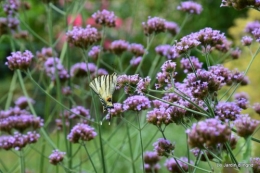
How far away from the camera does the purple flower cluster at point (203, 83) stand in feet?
3.99

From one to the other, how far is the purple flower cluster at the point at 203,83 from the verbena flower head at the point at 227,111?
0.21ft

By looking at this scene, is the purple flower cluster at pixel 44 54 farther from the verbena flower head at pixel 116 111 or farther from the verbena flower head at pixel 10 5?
the verbena flower head at pixel 116 111

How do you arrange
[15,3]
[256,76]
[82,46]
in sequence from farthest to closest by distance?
[256,76]
[15,3]
[82,46]

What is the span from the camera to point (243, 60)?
203 inches

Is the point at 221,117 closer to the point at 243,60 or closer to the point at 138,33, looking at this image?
the point at 243,60

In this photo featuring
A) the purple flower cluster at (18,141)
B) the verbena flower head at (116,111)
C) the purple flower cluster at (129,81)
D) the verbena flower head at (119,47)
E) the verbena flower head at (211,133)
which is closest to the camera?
the verbena flower head at (211,133)

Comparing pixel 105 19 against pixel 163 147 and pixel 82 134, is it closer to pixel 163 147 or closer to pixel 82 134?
pixel 82 134

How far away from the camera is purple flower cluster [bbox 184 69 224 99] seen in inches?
47.9

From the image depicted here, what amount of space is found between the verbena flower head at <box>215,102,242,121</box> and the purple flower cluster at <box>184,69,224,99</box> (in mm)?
65

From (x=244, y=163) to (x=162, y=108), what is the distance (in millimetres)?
321

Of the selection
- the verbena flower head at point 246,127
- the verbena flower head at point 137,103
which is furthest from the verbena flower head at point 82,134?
the verbena flower head at point 246,127

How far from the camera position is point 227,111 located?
1.29m

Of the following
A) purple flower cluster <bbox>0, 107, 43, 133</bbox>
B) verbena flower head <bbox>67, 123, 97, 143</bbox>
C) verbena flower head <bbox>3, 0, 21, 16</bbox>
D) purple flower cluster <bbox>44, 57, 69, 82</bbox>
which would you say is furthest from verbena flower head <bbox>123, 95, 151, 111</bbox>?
verbena flower head <bbox>3, 0, 21, 16</bbox>

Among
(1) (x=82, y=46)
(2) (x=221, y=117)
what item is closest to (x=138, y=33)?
(1) (x=82, y=46)
